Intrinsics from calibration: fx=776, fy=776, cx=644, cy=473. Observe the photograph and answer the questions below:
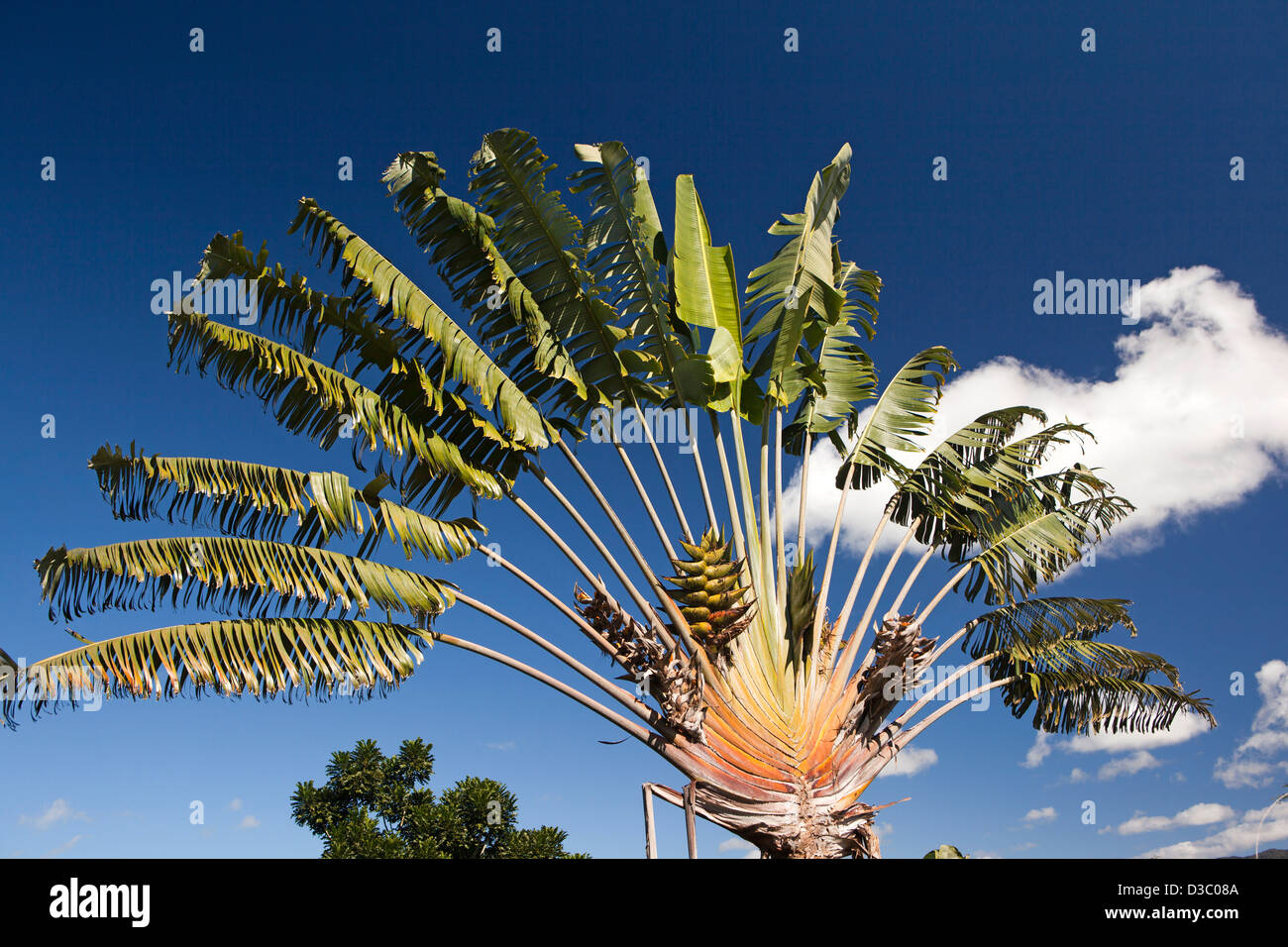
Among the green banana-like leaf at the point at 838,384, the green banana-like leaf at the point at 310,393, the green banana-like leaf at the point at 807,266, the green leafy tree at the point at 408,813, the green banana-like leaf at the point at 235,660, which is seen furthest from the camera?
the green leafy tree at the point at 408,813

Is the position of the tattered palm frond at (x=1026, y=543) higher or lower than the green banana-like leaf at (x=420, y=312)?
lower

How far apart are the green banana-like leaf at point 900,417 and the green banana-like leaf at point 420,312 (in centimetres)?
435

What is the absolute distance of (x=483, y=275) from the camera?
8.48 m

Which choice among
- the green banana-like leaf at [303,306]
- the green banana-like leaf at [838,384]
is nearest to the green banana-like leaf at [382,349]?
the green banana-like leaf at [303,306]

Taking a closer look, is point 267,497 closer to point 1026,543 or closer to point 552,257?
point 552,257

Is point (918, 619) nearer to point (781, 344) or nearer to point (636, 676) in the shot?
point (636, 676)

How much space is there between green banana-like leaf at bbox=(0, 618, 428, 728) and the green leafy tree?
615cm

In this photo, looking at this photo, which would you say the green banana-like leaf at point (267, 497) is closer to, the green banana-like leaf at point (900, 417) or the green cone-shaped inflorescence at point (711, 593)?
the green cone-shaped inflorescence at point (711, 593)

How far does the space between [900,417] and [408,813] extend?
11.6 m

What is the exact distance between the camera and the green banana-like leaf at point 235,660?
16.7 ft

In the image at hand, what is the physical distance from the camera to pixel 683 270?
8.92 m

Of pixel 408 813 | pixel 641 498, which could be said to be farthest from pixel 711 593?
pixel 408 813

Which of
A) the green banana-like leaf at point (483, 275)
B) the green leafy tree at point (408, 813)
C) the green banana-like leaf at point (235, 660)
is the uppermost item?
the green banana-like leaf at point (483, 275)
